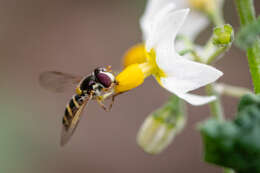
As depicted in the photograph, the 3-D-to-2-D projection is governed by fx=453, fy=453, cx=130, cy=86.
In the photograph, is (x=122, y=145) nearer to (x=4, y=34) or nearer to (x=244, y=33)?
(x=4, y=34)

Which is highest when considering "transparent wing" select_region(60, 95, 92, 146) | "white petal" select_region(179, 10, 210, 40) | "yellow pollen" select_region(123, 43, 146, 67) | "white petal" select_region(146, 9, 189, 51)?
"white petal" select_region(179, 10, 210, 40)

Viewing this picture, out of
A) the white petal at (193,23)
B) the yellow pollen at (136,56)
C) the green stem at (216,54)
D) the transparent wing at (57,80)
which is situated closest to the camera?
the green stem at (216,54)

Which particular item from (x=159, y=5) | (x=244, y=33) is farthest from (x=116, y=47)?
(x=244, y=33)

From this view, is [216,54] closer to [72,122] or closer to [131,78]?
[131,78]

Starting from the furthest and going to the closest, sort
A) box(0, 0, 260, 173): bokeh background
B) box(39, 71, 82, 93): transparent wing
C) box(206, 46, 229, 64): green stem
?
box(0, 0, 260, 173): bokeh background → box(39, 71, 82, 93): transparent wing → box(206, 46, 229, 64): green stem

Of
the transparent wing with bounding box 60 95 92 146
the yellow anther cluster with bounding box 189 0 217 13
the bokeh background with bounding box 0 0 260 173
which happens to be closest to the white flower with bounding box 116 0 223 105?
the transparent wing with bounding box 60 95 92 146

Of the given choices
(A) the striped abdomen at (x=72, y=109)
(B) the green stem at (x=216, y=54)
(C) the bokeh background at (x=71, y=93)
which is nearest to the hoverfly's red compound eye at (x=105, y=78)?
(A) the striped abdomen at (x=72, y=109)

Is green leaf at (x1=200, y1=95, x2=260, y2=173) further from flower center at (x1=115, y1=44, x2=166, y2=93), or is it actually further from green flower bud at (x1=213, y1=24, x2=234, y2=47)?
flower center at (x1=115, y1=44, x2=166, y2=93)

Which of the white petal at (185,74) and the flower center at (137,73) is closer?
the white petal at (185,74)

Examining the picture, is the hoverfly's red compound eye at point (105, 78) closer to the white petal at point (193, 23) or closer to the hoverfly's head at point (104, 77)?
the hoverfly's head at point (104, 77)
